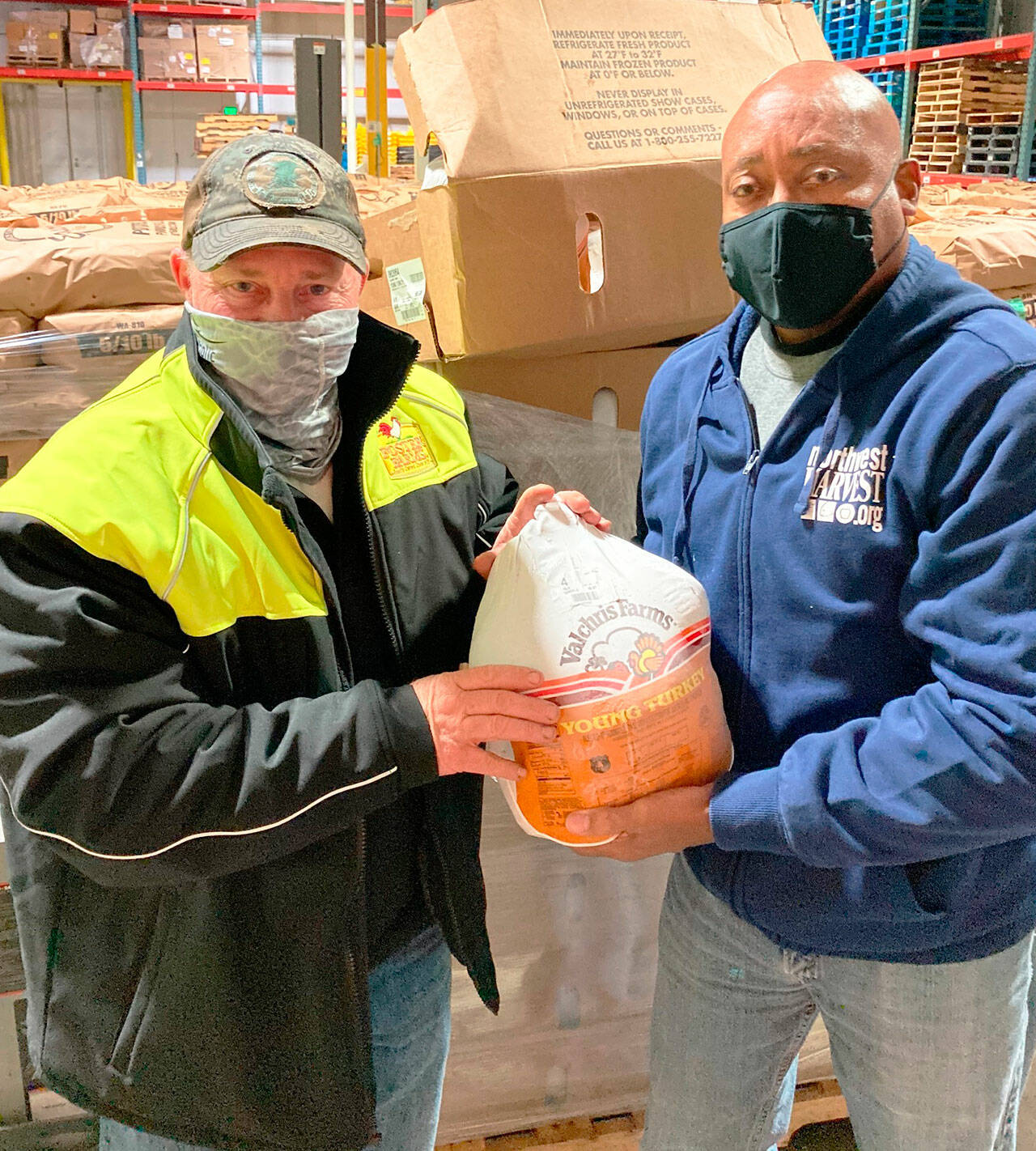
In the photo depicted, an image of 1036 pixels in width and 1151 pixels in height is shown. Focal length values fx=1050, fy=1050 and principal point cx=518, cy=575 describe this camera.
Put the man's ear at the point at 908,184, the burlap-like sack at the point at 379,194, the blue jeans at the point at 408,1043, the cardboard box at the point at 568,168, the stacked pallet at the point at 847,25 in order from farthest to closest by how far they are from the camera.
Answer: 1. the stacked pallet at the point at 847,25
2. the burlap-like sack at the point at 379,194
3. the cardboard box at the point at 568,168
4. the blue jeans at the point at 408,1043
5. the man's ear at the point at 908,184

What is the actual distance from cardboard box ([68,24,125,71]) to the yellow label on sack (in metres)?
9.10

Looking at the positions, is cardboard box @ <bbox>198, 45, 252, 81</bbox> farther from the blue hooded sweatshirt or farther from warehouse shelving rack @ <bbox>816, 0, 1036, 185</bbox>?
the blue hooded sweatshirt

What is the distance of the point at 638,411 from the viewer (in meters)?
1.94

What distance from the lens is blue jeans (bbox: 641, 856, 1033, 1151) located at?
4.26ft

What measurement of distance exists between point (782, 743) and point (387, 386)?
2.25ft

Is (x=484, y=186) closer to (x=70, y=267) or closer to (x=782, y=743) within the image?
(x=70, y=267)

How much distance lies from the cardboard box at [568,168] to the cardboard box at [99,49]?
8543 mm

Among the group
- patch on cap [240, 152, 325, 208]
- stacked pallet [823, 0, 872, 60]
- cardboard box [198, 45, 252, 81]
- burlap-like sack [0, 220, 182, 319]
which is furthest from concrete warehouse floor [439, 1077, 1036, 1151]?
cardboard box [198, 45, 252, 81]

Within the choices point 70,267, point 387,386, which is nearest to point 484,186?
point 387,386

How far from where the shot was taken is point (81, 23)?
870 centimetres

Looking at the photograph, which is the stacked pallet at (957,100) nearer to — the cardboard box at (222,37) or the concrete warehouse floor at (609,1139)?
the concrete warehouse floor at (609,1139)

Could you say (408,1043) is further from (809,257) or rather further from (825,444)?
(809,257)

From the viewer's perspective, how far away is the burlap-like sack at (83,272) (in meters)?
1.72

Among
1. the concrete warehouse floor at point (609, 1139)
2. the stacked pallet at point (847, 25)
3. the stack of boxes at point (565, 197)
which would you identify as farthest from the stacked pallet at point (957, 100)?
the concrete warehouse floor at point (609, 1139)
